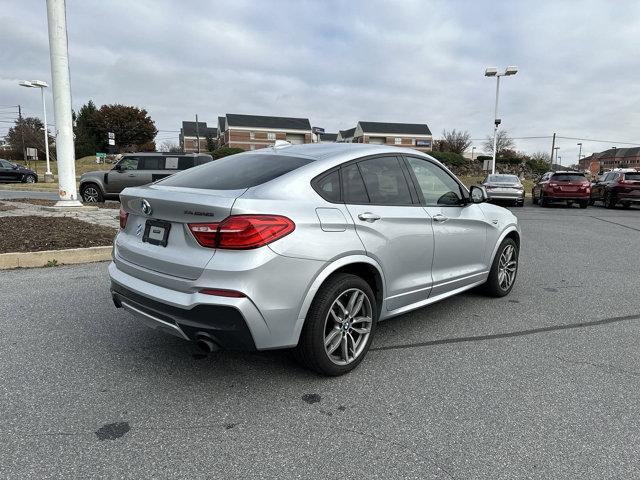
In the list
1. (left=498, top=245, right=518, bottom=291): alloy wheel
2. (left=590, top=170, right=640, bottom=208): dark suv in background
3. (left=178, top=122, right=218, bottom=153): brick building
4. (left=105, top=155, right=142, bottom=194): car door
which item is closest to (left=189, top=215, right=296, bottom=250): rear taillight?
(left=498, top=245, right=518, bottom=291): alloy wheel

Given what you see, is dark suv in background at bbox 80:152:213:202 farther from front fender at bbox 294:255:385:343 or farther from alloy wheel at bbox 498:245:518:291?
front fender at bbox 294:255:385:343

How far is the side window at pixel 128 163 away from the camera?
15.5 meters

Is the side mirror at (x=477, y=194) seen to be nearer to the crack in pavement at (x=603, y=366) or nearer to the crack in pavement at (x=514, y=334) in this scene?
the crack in pavement at (x=514, y=334)

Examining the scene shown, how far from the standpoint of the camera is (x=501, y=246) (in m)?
5.16

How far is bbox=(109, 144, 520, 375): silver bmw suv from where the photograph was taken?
2.76 metres

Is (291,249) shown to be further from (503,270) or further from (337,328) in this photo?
(503,270)

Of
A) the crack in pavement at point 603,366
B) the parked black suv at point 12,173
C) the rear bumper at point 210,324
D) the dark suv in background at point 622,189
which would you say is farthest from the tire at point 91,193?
the dark suv in background at point 622,189

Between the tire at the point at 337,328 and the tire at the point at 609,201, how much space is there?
20.5 meters

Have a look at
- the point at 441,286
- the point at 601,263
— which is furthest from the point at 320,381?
the point at 601,263

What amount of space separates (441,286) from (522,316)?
1149 millimetres

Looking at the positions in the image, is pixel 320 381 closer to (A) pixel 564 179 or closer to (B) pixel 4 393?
(B) pixel 4 393

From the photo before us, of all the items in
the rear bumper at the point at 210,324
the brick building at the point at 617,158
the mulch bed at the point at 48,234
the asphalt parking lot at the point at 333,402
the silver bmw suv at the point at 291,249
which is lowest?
the asphalt parking lot at the point at 333,402

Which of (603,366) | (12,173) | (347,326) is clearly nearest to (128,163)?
(347,326)

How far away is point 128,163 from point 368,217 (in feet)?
46.4
